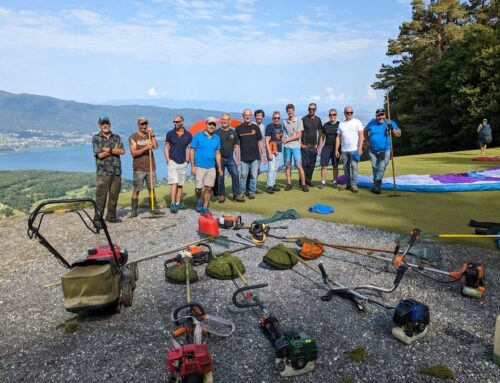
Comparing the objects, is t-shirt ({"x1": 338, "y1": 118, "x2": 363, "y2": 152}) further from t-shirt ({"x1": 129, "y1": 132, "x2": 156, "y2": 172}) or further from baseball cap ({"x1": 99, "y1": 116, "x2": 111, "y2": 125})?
baseball cap ({"x1": 99, "y1": 116, "x2": 111, "y2": 125})

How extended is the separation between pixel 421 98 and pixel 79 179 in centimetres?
13107

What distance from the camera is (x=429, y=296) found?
5480 mm

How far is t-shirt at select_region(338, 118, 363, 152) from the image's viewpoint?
11.5m

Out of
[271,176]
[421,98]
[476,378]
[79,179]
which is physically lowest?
[79,179]

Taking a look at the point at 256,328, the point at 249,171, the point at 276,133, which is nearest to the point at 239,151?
the point at 249,171

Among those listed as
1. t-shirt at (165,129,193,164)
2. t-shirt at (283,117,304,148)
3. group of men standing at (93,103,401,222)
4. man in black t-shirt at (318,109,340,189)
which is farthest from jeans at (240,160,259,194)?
man in black t-shirt at (318,109,340,189)

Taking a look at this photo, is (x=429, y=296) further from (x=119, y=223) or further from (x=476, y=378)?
(x=119, y=223)

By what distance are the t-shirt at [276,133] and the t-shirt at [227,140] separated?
158 centimetres

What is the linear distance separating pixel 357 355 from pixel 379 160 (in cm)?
858

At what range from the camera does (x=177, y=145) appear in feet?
33.6

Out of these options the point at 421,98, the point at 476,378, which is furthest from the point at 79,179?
the point at 476,378

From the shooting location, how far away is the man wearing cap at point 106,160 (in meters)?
9.05

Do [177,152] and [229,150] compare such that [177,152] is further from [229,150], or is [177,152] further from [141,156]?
[229,150]

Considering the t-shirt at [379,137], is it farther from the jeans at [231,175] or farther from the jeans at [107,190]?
the jeans at [107,190]
